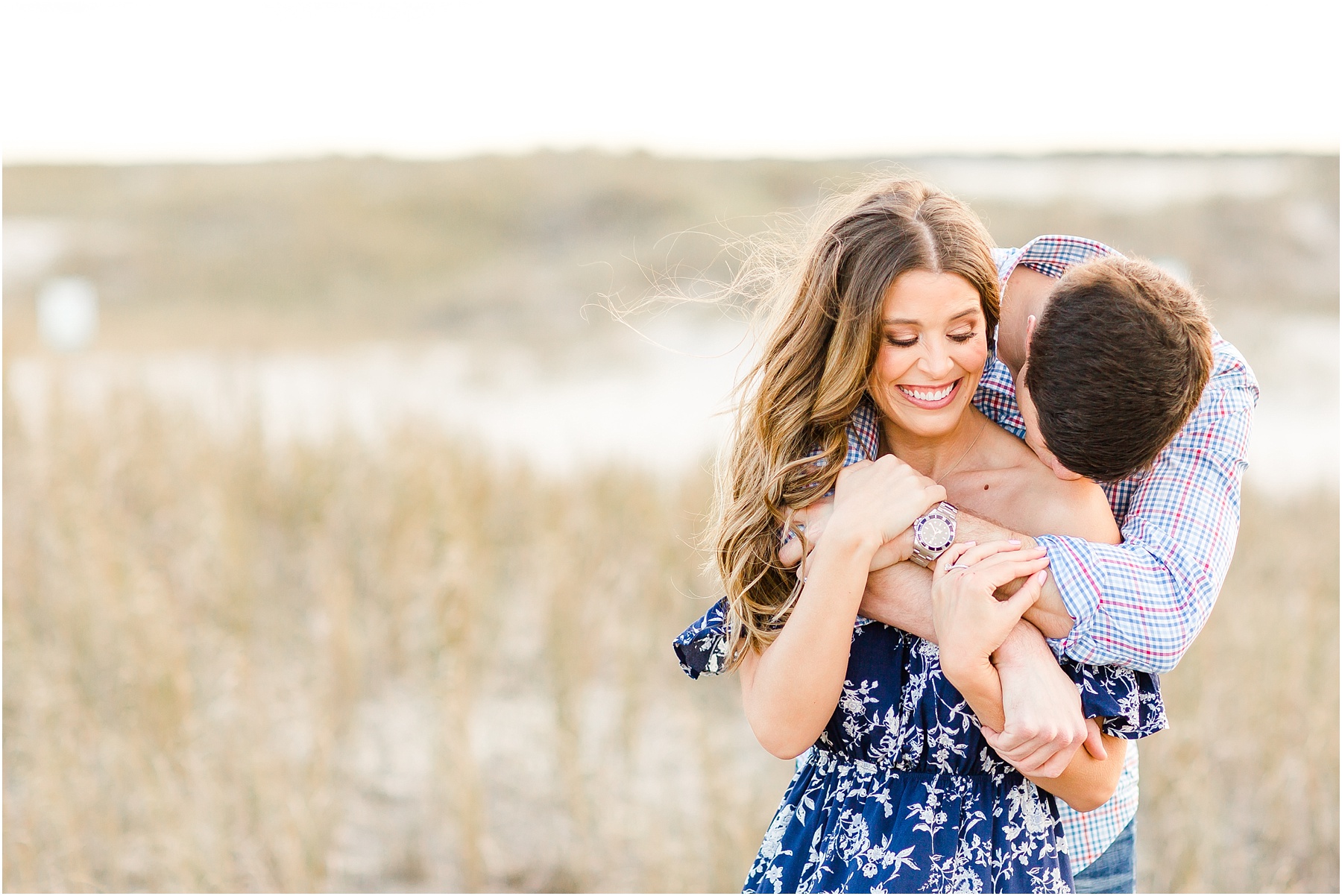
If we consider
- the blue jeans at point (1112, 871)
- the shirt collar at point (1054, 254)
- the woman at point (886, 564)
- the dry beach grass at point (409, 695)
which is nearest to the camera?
the woman at point (886, 564)

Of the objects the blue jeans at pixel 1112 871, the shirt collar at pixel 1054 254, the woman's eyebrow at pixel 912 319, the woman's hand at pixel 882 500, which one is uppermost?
the shirt collar at pixel 1054 254

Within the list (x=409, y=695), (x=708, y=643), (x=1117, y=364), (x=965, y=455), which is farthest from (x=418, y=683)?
(x=1117, y=364)

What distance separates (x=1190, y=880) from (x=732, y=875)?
138 cm

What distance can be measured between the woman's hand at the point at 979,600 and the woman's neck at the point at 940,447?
0.80 feet

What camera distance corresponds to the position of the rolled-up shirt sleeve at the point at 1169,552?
5.05 ft

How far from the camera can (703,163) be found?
26844 mm

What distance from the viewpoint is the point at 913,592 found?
5.41 ft

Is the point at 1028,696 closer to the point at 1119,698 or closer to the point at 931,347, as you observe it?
the point at 1119,698

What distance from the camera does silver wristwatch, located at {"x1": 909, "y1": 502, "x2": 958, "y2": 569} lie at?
5.40ft

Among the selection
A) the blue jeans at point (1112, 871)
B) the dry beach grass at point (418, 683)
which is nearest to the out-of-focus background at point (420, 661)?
the dry beach grass at point (418, 683)

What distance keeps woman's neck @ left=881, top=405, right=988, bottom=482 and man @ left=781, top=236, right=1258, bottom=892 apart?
0.35ft

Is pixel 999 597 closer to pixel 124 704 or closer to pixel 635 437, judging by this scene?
pixel 124 704

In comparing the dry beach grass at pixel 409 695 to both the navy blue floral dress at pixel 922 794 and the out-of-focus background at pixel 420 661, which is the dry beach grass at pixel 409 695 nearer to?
the out-of-focus background at pixel 420 661

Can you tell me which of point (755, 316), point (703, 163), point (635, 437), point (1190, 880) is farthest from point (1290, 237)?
point (755, 316)
